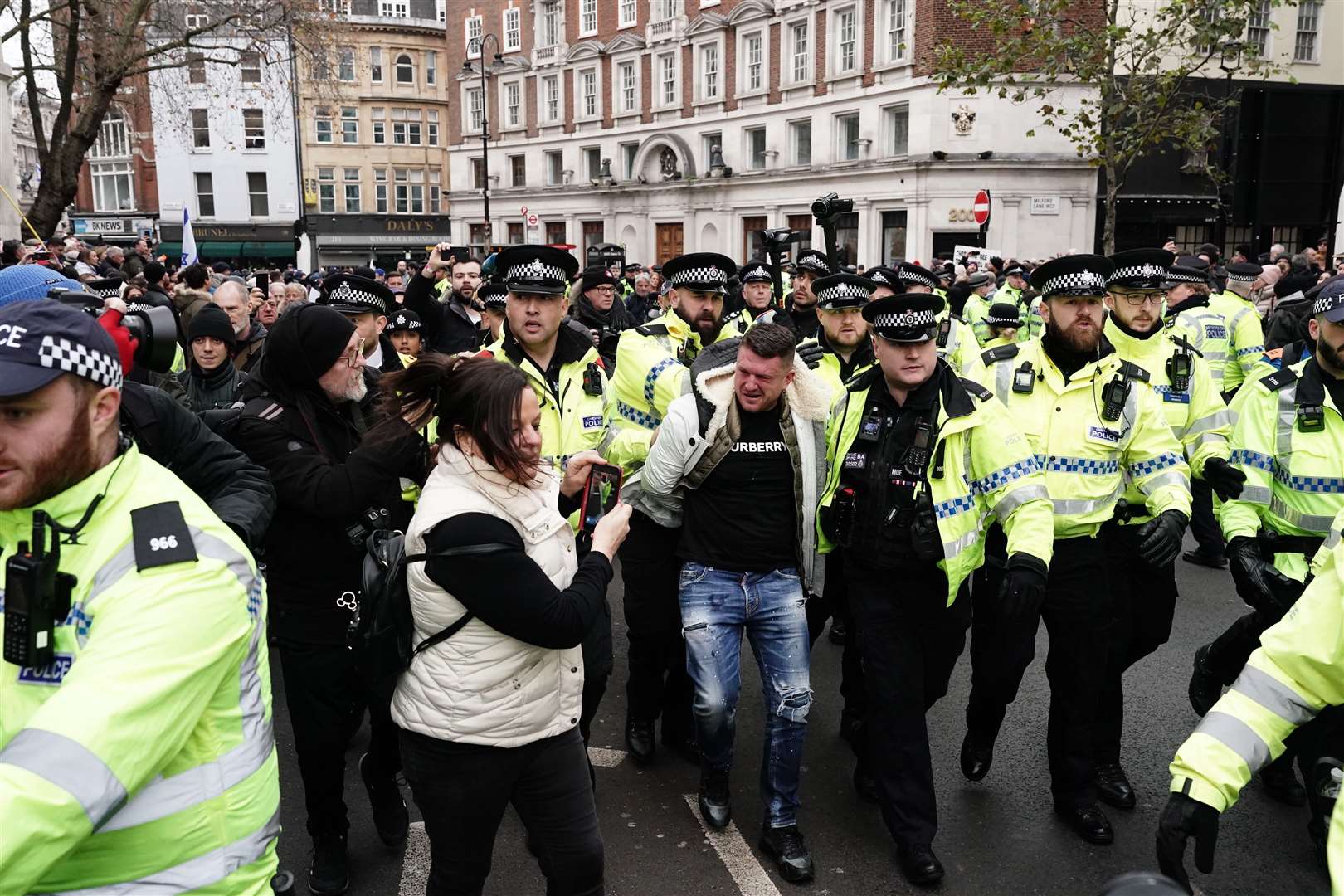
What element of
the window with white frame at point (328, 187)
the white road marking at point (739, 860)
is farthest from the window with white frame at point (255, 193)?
the white road marking at point (739, 860)

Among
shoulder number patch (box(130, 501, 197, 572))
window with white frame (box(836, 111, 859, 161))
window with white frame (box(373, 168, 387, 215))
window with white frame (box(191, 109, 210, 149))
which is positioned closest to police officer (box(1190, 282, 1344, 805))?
shoulder number patch (box(130, 501, 197, 572))

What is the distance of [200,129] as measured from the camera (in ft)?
183

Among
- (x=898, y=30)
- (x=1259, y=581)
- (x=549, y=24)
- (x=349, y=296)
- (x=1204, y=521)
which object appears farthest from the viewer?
(x=549, y=24)

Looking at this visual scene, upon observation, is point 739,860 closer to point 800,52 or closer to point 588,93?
point 800,52

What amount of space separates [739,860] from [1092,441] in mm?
2180

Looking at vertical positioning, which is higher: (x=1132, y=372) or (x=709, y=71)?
(x=709, y=71)

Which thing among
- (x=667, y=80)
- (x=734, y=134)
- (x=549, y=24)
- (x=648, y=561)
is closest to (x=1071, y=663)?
(x=648, y=561)

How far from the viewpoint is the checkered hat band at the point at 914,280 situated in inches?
314

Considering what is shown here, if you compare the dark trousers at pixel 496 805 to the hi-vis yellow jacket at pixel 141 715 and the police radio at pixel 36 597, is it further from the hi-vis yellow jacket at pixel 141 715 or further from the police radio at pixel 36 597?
the police radio at pixel 36 597

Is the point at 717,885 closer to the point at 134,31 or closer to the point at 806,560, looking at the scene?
the point at 806,560

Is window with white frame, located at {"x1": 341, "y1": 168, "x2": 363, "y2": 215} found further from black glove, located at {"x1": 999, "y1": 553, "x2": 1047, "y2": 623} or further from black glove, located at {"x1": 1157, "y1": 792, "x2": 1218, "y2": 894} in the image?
black glove, located at {"x1": 1157, "y1": 792, "x2": 1218, "y2": 894}

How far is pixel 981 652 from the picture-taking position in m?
4.50

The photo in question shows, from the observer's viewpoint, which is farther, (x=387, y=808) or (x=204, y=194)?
(x=204, y=194)

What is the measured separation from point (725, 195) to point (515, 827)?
35394mm
